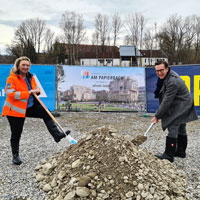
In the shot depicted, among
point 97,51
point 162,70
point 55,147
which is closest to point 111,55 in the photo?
point 97,51

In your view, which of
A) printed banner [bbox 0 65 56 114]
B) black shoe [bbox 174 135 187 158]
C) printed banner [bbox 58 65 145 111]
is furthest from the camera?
printed banner [bbox 58 65 145 111]

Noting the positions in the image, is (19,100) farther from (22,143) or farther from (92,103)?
(92,103)

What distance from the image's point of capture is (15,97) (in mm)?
3588

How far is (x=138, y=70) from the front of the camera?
27.7 feet

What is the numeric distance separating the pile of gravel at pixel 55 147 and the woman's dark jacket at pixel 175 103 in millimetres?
722

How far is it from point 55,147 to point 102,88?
4061mm

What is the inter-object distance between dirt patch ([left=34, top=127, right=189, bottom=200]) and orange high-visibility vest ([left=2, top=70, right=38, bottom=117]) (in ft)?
3.43

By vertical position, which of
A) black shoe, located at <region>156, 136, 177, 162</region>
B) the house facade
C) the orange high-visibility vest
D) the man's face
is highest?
the house facade

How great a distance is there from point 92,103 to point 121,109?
1.17 meters

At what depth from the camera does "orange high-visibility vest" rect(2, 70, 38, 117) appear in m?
3.60

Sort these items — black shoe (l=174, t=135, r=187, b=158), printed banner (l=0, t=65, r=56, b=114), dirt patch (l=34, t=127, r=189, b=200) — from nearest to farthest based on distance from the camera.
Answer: dirt patch (l=34, t=127, r=189, b=200), black shoe (l=174, t=135, r=187, b=158), printed banner (l=0, t=65, r=56, b=114)

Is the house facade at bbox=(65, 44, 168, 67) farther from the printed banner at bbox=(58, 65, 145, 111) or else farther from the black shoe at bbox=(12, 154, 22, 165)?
the black shoe at bbox=(12, 154, 22, 165)

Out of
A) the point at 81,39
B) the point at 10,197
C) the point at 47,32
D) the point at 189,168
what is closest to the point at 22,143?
the point at 10,197

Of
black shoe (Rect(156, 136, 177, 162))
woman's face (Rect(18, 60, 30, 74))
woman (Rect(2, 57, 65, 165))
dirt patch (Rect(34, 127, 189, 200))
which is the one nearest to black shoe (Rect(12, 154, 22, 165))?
woman (Rect(2, 57, 65, 165))
